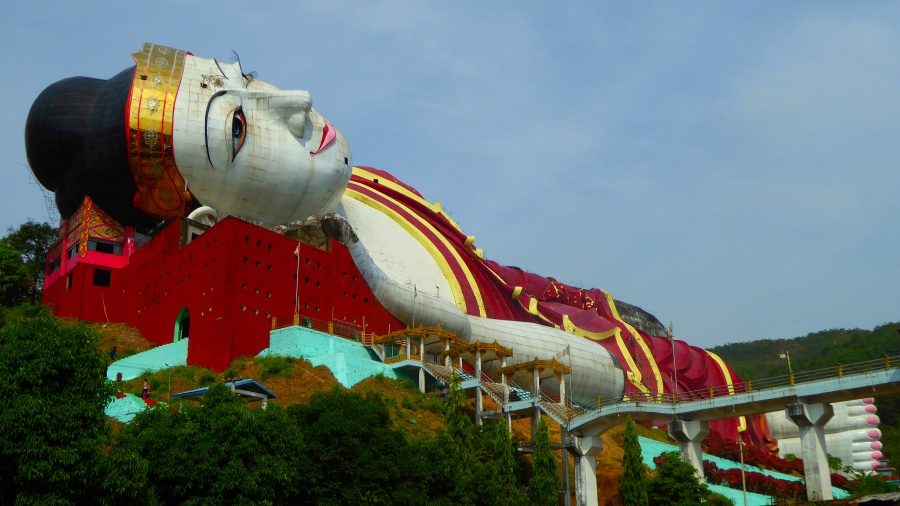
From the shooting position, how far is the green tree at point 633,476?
82.1 ft

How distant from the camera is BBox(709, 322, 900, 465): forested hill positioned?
70288 millimetres

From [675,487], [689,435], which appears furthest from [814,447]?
[675,487]

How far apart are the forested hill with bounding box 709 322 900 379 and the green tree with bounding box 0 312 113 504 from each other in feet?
215

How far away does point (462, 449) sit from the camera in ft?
81.2

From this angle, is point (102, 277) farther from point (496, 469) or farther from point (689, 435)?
point (689, 435)

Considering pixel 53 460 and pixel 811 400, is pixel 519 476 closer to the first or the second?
pixel 811 400

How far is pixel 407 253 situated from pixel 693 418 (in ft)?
55.2

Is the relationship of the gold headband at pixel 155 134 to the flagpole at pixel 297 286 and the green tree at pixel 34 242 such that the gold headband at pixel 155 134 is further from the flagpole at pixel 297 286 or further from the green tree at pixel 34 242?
the green tree at pixel 34 242

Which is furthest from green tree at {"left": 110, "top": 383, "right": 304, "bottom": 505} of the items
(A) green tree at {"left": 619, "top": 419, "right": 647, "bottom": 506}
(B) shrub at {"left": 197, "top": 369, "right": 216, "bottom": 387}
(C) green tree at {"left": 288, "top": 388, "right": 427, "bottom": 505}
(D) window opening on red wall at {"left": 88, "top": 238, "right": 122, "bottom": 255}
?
(D) window opening on red wall at {"left": 88, "top": 238, "right": 122, "bottom": 255}

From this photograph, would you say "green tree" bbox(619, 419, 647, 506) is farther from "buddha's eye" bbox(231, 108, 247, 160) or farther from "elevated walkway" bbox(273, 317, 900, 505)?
"buddha's eye" bbox(231, 108, 247, 160)

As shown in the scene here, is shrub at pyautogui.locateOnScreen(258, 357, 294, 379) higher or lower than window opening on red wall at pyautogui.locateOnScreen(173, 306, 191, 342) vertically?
lower

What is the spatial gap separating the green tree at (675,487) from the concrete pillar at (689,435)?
2331mm

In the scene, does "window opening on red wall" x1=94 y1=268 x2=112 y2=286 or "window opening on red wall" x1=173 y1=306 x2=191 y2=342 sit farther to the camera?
"window opening on red wall" x1=94 y1=268 x2=112 y2=286

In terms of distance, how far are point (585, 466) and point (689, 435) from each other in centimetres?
304
